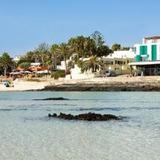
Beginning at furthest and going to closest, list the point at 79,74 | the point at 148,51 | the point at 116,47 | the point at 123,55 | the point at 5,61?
the point at 116,47, the point at 5,61, the point at 123,55, the point at 79,74, the point at 148,51

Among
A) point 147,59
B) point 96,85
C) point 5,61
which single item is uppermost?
point 5,61

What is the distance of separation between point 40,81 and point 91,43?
1923cm

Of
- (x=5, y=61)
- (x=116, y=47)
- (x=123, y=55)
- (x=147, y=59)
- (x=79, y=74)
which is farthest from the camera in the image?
(x=116, y=47)

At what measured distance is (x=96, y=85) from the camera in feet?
313

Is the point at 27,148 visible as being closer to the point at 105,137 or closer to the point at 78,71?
the point at 105,137

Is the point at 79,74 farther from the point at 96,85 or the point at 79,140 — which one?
the point at 79,140

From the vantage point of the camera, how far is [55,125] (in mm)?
28484

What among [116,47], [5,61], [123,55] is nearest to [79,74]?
[123,55]

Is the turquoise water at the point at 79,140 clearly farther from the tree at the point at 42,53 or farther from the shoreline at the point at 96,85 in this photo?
the tree at the point at 42,53

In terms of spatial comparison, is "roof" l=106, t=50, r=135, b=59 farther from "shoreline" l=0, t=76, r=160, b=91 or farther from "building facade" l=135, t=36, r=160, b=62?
A: "shoreline" l=0, t=76, r=160, b=91

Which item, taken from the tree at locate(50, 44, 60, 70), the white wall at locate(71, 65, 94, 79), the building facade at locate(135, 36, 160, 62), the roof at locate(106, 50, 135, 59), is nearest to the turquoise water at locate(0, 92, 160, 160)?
the white wall at locate(71, 65, 94, 79)

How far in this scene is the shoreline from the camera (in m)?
90.1

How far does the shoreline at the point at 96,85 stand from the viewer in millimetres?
90056

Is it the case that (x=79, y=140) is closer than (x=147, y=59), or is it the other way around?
(x=79, y=140)
